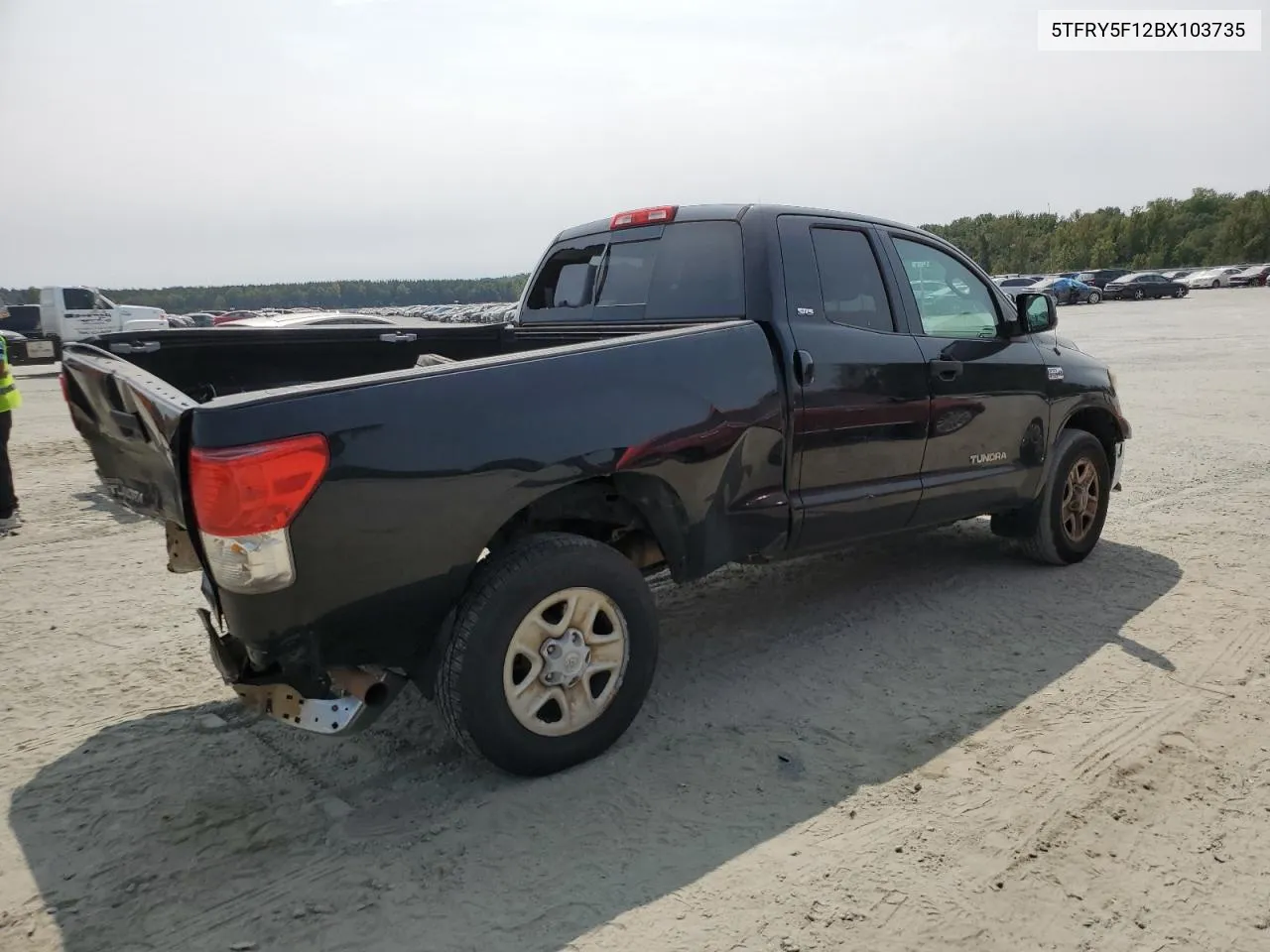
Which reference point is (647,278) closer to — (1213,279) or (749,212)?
(749,212)

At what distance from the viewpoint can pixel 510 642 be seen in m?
2.96

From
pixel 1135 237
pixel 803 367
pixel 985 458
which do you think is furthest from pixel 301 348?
pixel 1135 237

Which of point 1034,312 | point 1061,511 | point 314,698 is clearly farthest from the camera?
point 1061,511

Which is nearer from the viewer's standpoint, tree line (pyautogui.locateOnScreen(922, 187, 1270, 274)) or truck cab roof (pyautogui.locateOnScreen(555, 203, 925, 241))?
truck cab roof (pyautogui.locateOnScreen(555, 203, 925, 241))

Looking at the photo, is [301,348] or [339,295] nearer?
[301,348]

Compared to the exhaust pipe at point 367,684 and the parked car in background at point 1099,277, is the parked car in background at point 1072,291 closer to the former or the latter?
the parked car in background at point 1099,277

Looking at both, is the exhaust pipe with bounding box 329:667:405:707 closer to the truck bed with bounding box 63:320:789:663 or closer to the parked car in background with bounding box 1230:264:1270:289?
the truck bed with bounding box 63:320:789:663

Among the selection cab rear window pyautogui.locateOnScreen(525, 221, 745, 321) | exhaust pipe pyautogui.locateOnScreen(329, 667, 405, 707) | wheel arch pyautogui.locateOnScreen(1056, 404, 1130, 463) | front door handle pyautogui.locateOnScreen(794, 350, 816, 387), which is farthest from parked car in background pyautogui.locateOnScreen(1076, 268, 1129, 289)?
exhaust pipe pyautogui.locateOnScreen(329, 667, 405, 707)

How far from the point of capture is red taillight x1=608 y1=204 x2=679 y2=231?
4348 millimetres

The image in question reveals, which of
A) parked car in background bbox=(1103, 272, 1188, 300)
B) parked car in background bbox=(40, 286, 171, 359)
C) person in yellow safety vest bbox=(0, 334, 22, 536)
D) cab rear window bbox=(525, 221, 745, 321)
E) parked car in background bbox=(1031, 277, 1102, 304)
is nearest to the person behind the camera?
cab rear window bbox=(525, 221, 745, 321)

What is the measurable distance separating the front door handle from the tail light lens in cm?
197

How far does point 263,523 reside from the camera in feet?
8.18

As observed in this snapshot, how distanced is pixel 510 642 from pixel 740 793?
925mm

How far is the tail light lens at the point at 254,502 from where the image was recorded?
245 cm
